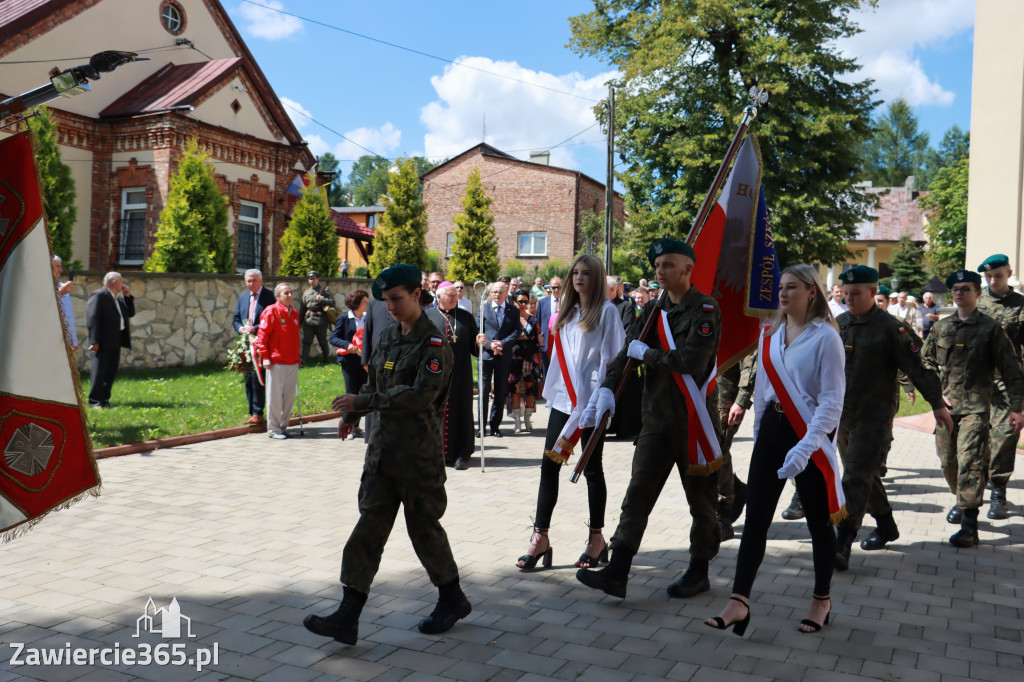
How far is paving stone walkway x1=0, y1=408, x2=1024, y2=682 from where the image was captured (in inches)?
160

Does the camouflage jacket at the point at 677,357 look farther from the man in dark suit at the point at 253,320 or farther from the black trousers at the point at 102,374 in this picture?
the black trousers at the point at 102,374

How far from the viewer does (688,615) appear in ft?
15.7

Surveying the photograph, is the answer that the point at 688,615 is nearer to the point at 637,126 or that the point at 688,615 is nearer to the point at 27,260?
the point at 27,260

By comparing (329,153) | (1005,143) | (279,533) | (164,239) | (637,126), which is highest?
(329,153)

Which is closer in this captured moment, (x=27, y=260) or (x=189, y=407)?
(x=27, y=260)

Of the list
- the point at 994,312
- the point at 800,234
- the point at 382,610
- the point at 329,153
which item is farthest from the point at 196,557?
the point at 329,153

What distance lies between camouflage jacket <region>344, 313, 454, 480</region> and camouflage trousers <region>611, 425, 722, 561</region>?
1140 millimetres

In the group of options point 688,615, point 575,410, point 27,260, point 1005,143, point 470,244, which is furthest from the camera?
point 470,244

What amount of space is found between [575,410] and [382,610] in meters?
1.72

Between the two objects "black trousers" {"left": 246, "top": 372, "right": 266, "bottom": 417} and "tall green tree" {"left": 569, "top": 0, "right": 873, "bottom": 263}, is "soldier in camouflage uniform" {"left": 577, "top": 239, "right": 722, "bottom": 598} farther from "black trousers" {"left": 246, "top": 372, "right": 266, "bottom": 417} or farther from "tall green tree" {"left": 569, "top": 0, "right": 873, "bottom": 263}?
"tall green tree" {"left": 569, "top": 0, "right": 873, "bottom": 263}

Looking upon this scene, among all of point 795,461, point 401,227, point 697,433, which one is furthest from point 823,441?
point 401,227

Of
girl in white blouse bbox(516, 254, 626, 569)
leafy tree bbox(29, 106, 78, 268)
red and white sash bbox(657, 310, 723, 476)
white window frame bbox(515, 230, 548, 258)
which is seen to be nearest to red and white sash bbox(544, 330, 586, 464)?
girl in white blouse bbox(516, 254, 626, 569)

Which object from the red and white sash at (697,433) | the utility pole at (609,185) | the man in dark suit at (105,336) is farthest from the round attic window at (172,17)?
the red and white sash at (697,433)

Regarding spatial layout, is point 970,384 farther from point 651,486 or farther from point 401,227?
point 401,227
